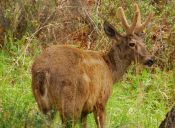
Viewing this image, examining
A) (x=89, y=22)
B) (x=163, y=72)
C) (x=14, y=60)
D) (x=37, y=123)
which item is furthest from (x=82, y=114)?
(x=89, y=22)

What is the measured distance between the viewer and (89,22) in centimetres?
1297

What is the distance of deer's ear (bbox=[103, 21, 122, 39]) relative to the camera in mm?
9445

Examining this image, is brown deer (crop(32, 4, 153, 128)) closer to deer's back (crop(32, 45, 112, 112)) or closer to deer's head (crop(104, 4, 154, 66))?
deer's back (crop(32, 45, 112, 112))

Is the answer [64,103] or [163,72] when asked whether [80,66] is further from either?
[163,72]

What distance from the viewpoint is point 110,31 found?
956 cm

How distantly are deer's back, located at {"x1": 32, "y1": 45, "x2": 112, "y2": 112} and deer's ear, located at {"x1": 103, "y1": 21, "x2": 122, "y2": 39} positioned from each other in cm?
92

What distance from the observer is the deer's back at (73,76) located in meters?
7.62

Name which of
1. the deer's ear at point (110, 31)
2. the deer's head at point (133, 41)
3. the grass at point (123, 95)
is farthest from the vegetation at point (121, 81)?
the deer's ear at point (110, 31)

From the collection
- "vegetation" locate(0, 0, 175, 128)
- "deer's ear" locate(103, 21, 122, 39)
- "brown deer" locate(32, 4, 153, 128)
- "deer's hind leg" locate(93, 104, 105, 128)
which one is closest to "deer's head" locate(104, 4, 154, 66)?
→ "deer's ear" locate(103, 21, 122, 39)

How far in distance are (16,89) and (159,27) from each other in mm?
4468

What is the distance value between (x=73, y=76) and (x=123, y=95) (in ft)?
10.4

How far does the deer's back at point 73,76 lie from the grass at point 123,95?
1.41 feet

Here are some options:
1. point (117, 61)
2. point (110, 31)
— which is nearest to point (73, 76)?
point (117, 61)

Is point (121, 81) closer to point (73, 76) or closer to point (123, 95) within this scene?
point (123, 95)
